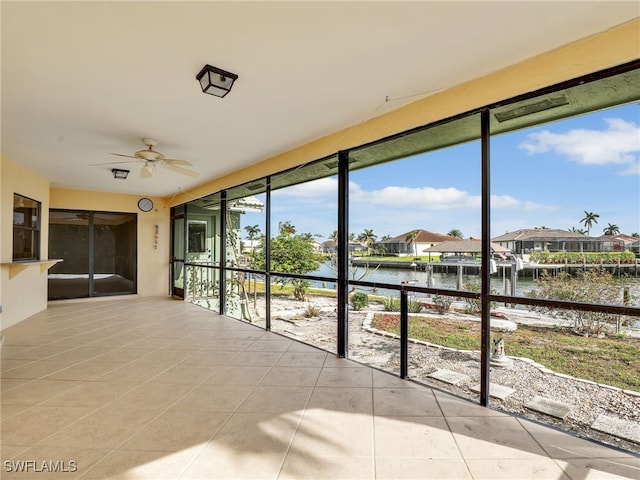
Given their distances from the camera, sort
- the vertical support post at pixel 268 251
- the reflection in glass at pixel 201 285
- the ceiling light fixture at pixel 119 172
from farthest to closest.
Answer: the reflection in glass at pixel 201 285, the ceiling light fixture at pixel 119 172, the vertical support post at pixel 268 251

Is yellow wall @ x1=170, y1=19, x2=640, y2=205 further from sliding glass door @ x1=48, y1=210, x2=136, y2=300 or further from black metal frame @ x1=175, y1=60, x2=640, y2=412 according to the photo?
sliding glass door @ x1=48, y1=210, x2=136, y2=300

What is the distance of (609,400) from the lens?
2.76 metres

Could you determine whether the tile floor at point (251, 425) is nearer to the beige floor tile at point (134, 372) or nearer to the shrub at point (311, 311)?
the beige floor tile at point (134, 372)

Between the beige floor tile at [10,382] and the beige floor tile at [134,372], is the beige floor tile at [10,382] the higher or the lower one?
the higher one

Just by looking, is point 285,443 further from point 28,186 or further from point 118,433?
point 28,186

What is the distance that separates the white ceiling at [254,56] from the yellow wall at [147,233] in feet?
13.7

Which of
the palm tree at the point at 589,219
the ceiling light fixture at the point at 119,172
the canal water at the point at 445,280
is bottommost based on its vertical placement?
the canal water at the point at 445,280

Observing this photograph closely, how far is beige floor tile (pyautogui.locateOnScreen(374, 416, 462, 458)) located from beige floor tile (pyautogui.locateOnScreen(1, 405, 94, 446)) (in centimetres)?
206

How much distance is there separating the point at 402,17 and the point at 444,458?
2.46 metres

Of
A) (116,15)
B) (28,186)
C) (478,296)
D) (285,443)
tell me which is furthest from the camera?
(28,186)

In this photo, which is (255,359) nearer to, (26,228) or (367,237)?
(367,237)

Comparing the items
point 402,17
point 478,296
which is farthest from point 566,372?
point 402,17

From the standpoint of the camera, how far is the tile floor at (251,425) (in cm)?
180

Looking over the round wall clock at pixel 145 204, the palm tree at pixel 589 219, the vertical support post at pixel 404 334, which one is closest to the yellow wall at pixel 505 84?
the palm tree at pixel 589 219
